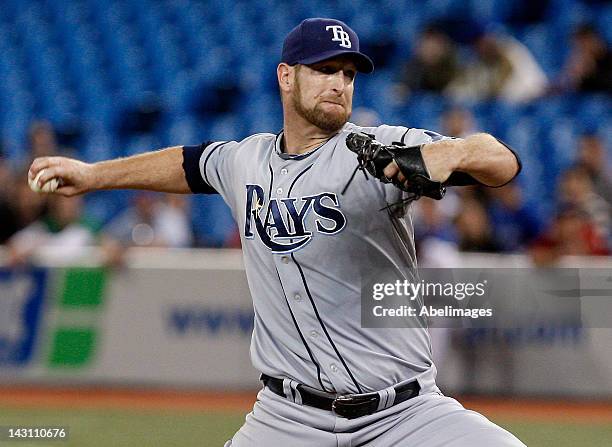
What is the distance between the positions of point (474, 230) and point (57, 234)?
384cm

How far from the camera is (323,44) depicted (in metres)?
4.02

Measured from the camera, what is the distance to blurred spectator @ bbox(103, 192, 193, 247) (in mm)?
10672

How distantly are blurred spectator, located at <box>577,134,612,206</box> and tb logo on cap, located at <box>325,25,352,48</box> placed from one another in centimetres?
586

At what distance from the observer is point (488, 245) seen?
9.42 m

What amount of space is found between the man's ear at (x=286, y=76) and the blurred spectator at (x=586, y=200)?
5.51 m

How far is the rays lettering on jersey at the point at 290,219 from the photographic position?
3881 mm

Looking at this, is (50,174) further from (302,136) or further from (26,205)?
(26,205)

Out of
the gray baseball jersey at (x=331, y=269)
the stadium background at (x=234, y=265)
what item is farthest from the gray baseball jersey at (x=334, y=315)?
the stadium background at (x=234, y=265)

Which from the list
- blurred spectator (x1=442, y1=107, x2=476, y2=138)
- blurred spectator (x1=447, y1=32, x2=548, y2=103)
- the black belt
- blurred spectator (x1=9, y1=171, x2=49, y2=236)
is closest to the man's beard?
the black belt

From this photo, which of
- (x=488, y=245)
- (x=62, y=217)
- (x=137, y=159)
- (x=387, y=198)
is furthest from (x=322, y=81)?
(x=62, y=217)

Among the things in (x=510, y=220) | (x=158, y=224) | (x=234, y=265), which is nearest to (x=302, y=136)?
(x=234, y=265)

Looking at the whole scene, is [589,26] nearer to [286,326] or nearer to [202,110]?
[202,110]
